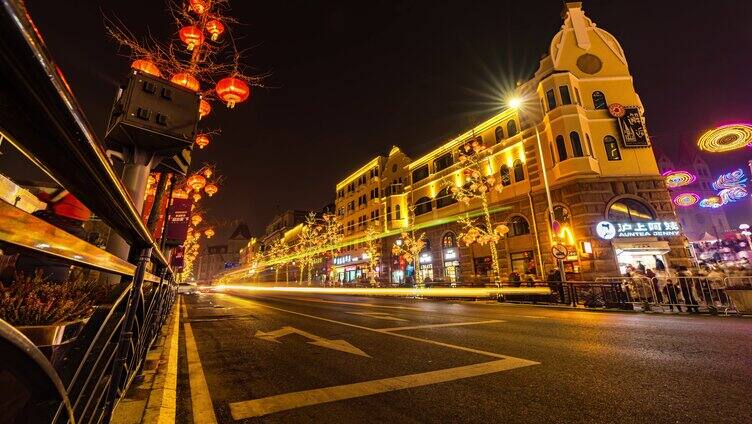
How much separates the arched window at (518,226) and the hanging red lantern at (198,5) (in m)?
23.5

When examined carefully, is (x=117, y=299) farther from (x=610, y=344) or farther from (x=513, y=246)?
(x=513, y=246)

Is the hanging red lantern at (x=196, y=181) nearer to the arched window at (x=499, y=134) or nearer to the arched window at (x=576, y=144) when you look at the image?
the arched window at (x=576, y=144)

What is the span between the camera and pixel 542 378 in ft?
12.4

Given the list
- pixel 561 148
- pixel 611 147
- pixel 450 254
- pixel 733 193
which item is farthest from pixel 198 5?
pixel 733 193

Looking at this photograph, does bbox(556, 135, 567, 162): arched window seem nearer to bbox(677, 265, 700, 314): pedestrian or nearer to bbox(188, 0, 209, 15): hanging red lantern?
bbox(677, 265, 700, 314): pedestrian

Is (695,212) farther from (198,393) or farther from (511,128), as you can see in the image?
(198,393)

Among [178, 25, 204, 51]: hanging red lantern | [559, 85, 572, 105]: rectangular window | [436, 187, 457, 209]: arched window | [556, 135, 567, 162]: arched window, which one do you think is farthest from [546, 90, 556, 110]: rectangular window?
[178, 25, 204, 51]: hanging red lantern

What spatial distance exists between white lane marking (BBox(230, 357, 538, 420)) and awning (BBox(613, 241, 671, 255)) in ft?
68.6

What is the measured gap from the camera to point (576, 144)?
73.1 ft

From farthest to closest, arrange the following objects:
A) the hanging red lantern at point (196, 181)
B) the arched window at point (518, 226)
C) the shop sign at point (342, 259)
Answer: the shop sign at point (342, 259) → the arched window at point (518, 226) → the hanging red lantern at point (196, 181)

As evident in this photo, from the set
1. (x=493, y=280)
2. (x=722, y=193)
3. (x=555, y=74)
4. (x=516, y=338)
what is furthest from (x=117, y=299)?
(x=722, y=193)

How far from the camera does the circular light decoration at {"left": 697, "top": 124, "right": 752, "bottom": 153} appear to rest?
1858 centimetres

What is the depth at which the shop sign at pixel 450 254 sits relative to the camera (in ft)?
97.6

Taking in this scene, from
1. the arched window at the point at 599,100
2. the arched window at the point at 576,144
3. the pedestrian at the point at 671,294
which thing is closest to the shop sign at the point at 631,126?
the arched window at the point at 599,100
